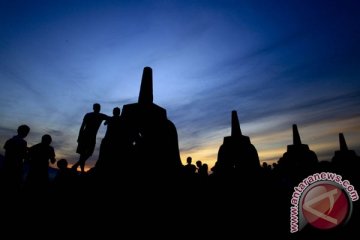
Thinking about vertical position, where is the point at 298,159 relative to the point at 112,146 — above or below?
above

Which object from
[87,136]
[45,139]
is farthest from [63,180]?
[87,136]

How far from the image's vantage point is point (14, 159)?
17.5 ft

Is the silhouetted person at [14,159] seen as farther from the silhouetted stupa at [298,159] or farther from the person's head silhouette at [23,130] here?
the silhouetted stupa at [298,159]

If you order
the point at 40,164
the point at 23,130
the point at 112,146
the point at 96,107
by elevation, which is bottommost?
the point at 40,164

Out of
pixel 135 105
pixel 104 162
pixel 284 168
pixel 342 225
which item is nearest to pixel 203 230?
pixel 342 225

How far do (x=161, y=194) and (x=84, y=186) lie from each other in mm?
2278

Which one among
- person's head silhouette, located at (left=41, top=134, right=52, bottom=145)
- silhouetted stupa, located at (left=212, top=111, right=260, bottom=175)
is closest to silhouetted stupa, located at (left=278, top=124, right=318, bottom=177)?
silhouetted stupa, located at (left=212, top=111, right=260, bottom=175)

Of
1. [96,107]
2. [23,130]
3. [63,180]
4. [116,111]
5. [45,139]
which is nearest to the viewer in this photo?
[23,130]

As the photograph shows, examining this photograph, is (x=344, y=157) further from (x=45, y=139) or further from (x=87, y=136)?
(x=45, y=139)

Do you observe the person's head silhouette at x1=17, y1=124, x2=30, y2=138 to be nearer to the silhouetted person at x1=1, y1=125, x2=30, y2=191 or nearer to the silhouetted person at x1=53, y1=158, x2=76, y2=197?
the silhouetted person at x1=1, y1=125, x2=30, y2=191

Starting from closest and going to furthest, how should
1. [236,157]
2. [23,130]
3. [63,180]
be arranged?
[23,130] → [63,180] → [236,157]

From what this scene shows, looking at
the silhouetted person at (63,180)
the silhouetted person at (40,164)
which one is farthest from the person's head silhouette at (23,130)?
the silhouetted person at (63,180)

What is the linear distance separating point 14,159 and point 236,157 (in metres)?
9.92

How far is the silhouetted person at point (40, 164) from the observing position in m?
5.57
